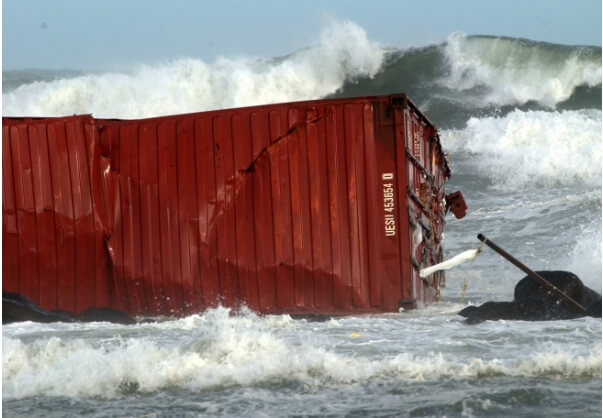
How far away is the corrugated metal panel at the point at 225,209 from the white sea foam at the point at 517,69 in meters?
24.1

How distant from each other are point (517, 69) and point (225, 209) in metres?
27.5

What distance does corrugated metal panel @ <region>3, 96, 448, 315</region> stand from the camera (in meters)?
12.8

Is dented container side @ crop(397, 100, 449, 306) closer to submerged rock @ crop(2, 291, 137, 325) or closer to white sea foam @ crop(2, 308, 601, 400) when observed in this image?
white sea foam @ crop(2, 308, 601, 400)

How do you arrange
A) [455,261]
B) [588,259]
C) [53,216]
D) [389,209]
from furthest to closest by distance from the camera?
[588,259] → [53,216] → [389,209] → [455,261]

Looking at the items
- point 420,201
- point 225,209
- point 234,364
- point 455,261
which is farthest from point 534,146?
point 234,364

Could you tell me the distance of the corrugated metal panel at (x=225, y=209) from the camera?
42.0 feet

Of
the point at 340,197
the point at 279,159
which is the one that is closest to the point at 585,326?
the point at 340,197

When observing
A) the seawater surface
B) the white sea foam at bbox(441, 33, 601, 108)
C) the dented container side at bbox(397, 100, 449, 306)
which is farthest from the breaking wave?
the dented container side at bbox(397, 100, 449, 306)

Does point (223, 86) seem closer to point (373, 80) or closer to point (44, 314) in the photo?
point (373, 80)

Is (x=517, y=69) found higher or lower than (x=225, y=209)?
higher

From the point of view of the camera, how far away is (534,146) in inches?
1210

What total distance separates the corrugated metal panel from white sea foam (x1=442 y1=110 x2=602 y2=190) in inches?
585

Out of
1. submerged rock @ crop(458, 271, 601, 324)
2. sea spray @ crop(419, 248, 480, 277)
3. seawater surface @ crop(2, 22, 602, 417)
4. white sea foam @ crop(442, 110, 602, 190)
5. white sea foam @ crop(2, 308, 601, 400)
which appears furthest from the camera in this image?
white sea foam @ crop(442, 110, 602, 190)

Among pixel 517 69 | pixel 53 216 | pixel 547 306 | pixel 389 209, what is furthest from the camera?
pixel 517 69
